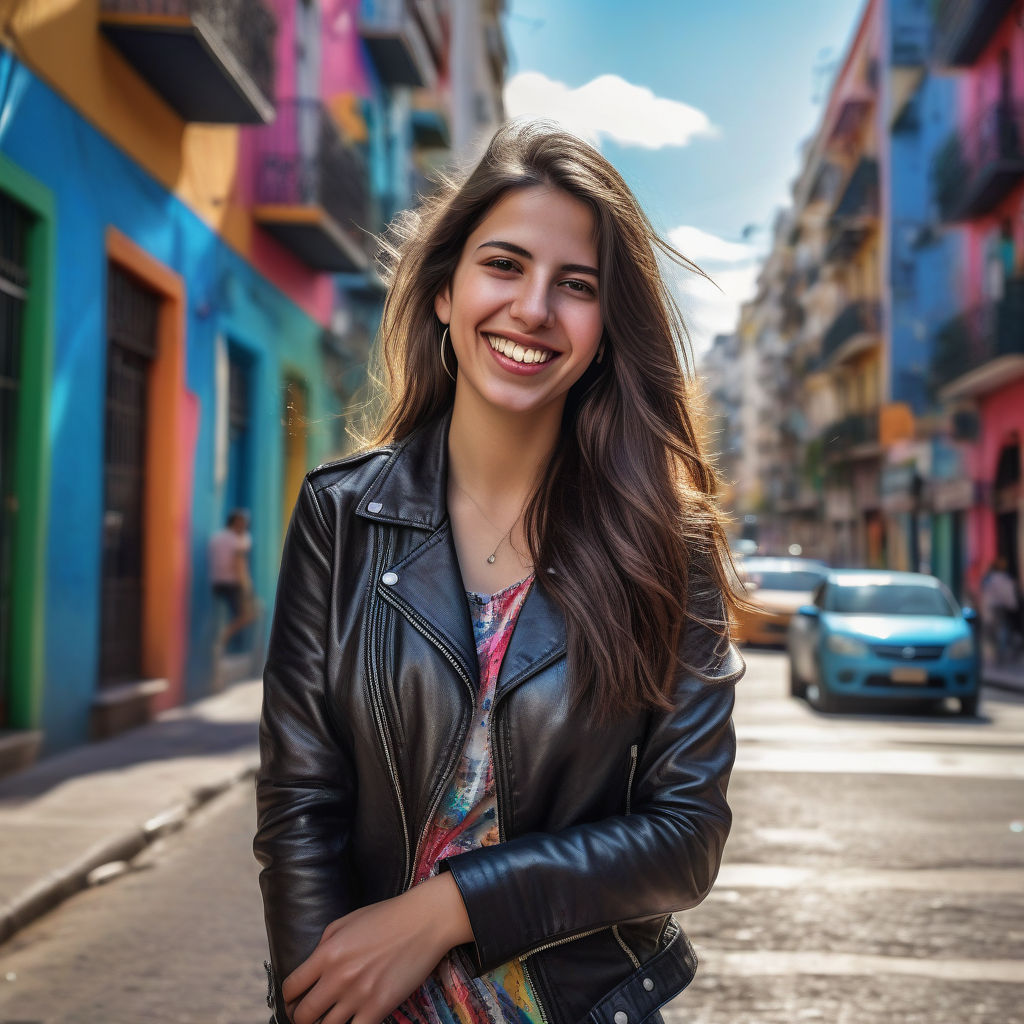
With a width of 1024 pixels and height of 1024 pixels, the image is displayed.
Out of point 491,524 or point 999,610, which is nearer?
point 491,524

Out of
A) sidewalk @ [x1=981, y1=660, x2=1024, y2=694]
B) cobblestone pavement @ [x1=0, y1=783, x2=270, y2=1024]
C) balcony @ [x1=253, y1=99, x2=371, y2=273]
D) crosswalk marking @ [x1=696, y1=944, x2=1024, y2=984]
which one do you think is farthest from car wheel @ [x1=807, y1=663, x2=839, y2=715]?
crosswalk marking @ [x1=696, y1=944, x2=1024, y2=984]

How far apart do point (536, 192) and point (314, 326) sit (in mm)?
17587

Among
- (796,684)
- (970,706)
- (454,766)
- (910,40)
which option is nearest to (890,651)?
(970,706)

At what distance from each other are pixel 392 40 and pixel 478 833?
21.4m

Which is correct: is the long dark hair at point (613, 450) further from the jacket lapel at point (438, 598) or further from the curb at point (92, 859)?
the curb at point (92, 859)

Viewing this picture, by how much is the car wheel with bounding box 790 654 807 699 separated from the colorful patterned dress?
13659 millimetres

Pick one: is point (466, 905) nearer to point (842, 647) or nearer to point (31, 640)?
point (31, 640)

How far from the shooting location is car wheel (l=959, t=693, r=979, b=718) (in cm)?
1377

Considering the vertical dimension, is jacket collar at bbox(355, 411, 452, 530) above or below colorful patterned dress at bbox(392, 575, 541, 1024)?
above

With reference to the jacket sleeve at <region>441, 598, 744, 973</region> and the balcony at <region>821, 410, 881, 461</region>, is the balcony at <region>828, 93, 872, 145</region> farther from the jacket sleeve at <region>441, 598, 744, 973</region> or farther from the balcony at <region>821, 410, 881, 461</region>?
the jacket sleeve at <region>441, 598, 744, 973</region>

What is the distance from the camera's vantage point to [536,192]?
1906 millimetres

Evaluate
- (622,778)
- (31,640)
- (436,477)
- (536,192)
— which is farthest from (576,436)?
(31,640)

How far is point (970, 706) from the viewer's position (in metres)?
13.9

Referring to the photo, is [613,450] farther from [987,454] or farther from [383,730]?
[987,454]
